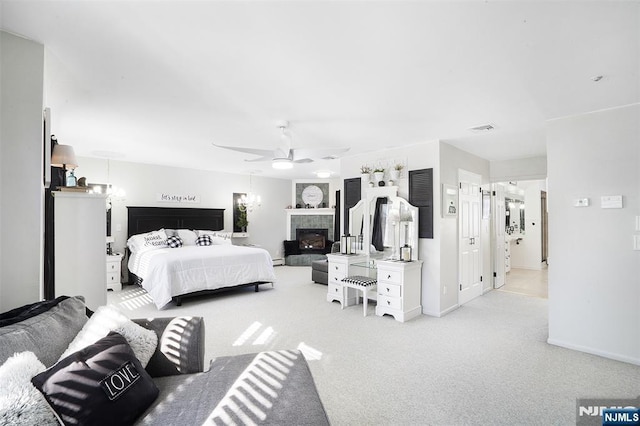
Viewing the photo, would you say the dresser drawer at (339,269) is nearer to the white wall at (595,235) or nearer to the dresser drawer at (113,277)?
the white wall at (595,235)

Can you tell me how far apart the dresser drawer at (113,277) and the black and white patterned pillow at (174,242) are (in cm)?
104

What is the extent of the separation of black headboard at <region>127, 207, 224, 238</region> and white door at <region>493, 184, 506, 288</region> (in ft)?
20.0

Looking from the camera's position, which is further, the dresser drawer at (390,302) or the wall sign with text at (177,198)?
the wall sign with text at (177,198)

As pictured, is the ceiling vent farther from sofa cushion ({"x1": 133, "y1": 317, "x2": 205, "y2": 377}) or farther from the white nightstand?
the white nightstand

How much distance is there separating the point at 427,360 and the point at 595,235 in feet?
6.97

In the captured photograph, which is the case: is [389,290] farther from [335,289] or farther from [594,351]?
[594,351]

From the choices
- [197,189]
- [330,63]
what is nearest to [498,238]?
[330,63]

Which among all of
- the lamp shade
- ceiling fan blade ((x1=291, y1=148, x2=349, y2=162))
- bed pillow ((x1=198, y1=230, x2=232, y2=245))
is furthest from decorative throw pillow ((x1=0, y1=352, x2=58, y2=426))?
bed pillow ((x1=198, y1=230, x2=232, y2=245))

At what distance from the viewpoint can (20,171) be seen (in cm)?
190

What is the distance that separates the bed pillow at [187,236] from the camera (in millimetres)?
6512

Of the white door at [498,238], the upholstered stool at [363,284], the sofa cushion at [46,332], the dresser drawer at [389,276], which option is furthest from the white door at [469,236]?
the sofa cushion at [46,332]

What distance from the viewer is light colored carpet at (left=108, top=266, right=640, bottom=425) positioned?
7.20ft

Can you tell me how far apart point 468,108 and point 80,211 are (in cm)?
368

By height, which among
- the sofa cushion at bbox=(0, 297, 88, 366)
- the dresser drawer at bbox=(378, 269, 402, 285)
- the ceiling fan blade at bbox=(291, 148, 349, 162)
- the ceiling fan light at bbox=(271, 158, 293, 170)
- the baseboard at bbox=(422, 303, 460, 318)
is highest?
the ceiling fan blade at bbox=(291, 148, 349, 162)
